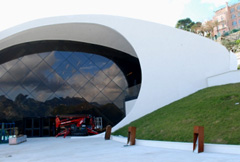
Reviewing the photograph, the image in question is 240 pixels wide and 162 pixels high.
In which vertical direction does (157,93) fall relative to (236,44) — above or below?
below

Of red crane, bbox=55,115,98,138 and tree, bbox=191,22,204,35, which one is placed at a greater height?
tree, bbox=191,22,204,35

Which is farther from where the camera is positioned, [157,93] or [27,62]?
[27,62]

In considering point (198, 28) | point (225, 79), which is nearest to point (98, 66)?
point (225, 79)

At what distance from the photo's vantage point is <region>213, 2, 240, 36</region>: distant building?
210 feet

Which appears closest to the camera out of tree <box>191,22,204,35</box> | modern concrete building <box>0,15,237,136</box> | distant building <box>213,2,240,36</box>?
modern concrete building <box>0,15,237,136</box>

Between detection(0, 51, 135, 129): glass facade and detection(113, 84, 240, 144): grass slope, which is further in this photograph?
detection(0, 51, 135, 129): glass facade

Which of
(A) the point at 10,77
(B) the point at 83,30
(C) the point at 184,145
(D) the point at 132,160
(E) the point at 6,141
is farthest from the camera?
(A) the point at 10,77

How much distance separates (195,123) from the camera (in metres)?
7.59

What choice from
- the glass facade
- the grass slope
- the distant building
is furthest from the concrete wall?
the distant building

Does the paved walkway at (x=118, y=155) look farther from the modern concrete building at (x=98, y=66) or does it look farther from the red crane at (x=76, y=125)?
the red crane at (x=76, y=125)

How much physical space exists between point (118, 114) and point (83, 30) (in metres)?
5.90

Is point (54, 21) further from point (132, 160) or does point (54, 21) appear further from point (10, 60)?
point (132, 160)

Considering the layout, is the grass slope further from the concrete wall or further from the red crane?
the red crane

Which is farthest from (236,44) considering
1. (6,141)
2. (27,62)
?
(6,141)
